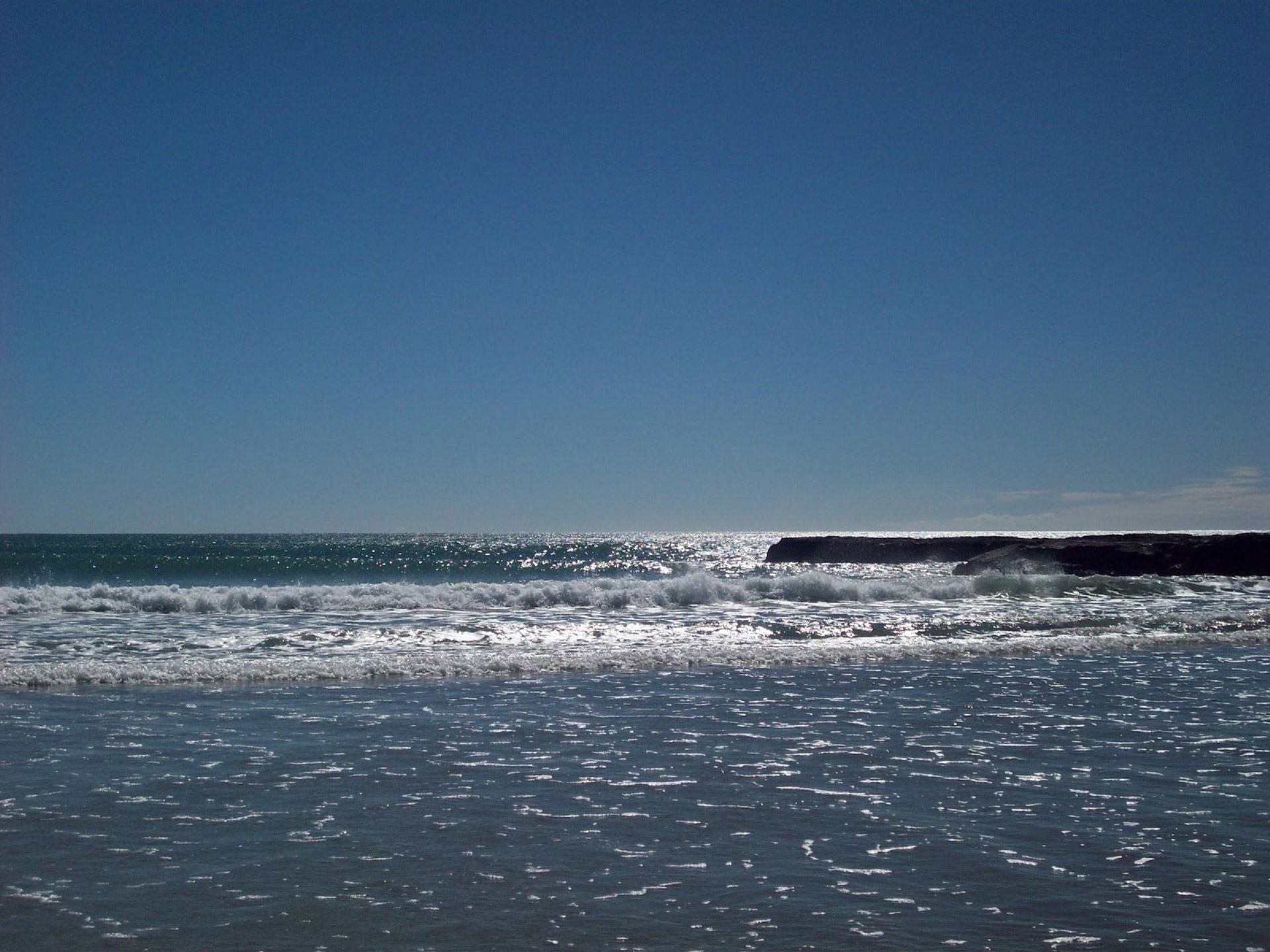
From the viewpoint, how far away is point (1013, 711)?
11375mm

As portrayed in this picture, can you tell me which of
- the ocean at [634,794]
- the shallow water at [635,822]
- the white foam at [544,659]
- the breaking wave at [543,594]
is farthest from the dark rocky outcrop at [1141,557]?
the shallow water at [635,822]

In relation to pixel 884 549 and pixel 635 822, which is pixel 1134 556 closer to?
pixel 884 549

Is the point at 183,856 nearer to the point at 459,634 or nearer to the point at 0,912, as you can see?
the point at 0,912

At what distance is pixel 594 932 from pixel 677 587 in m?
25.7

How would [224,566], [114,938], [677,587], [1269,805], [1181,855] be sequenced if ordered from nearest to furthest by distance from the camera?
1. [114,938]
2. [1181,855]
3. [1269,805]
4. [677,587]
5. [224,566]

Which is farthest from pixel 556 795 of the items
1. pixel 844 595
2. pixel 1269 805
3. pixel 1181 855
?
pixel 844 595

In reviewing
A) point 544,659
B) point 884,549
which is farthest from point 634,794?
point 884,549

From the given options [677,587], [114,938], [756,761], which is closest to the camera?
[114,938]

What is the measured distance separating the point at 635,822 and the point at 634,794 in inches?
29.7

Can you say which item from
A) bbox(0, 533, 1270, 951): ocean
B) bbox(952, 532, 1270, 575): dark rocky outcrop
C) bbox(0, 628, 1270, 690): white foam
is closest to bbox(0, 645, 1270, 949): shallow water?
bbox(0, 533, 1270, 951): ocean

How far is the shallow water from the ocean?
3 centimetres

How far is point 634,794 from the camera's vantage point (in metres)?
7.71

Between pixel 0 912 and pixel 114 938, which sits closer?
pixel 114 938

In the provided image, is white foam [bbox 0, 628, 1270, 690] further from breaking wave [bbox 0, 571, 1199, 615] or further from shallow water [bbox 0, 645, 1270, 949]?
breaking wave [bbox 0, 571, 1199, 615]
